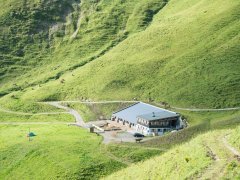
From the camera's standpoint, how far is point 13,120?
383 ft

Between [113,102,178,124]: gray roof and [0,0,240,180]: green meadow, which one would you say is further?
[113,102,178,124]: gray roof

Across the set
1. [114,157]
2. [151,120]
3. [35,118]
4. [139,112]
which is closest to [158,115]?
[151,120]

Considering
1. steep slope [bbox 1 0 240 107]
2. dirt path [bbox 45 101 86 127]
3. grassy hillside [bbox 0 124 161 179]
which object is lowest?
dirt path [bbox 45 101 86 127]

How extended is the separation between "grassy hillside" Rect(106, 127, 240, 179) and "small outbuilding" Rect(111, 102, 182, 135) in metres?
37.4

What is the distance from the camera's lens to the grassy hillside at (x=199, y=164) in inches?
1540

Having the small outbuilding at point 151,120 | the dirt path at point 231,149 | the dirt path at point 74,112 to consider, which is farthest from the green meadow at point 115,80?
the small outbuilding at point 151,120

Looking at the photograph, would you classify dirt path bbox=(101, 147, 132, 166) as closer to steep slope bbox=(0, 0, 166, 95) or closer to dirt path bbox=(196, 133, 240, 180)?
dirt path bbox=(196, 133, 240, 180)

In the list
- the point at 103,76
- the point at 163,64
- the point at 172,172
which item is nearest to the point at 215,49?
the point at 163,64

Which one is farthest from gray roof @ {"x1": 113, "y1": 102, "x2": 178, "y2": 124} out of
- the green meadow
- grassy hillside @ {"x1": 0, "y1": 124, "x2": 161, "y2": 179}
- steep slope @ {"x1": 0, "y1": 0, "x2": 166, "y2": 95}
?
steep slope @ {"x1": 0, "y1": 0, "x2": 166, "y2": 95}

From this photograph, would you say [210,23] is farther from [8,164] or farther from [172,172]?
[172,172]

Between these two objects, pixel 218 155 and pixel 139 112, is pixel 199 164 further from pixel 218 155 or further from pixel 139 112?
pixel 139 112

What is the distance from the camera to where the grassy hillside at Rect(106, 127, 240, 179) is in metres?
39.1

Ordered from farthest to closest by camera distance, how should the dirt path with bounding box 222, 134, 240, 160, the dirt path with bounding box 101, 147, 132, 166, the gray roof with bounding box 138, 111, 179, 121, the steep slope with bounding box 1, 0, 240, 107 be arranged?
the steep slope with bounding box 1, 0, 240, 107 < the gray roof with bounding box 138, 111, 179, 121 < the dirt path with bounding box 101, 147, 132, 166 < the dirt path with bounding box 222, 134, 240, 160

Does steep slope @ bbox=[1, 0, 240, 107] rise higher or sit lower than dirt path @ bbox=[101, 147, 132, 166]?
higher
